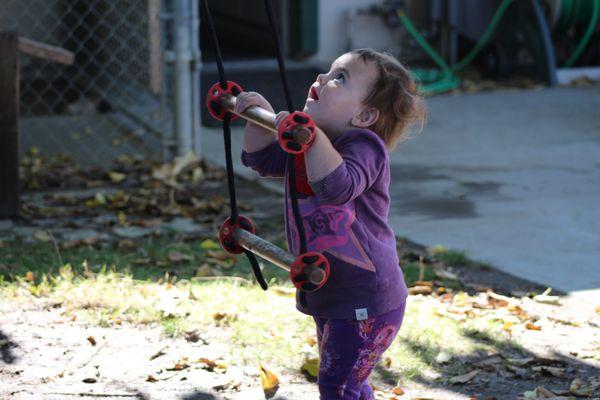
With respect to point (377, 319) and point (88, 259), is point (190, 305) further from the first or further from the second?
point (377, 319)

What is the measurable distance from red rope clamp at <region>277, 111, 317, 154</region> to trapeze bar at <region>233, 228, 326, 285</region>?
28 cm

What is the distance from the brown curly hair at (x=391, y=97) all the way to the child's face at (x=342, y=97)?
0.07ft

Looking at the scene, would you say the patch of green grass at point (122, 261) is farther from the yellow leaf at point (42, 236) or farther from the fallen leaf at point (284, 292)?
the fallen leaf at point (284, 292)

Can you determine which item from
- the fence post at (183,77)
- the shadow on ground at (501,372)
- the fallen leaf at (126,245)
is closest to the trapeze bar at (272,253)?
the shadow on ground at (501,372)

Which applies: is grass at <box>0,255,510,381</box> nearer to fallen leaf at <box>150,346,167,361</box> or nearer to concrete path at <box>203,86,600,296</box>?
fallen leaf at <box>150,346,167,361</box>

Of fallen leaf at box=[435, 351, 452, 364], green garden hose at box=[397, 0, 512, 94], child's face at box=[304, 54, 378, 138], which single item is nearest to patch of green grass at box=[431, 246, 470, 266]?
fallen leaf at box=[435, 351, 452, 364]

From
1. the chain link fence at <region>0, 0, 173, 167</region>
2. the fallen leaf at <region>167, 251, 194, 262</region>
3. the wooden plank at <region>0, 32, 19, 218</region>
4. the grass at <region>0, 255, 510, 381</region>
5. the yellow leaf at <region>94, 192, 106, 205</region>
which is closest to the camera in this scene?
the grass at <region>0, 255, 510, 381</region>

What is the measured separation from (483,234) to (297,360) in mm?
2140

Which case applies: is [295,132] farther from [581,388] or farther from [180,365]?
[581,388]

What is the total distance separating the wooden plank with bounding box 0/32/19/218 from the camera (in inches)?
223

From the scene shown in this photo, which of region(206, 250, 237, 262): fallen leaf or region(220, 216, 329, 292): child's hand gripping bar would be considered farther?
region(206, 250, 237, 262): fallen leaf

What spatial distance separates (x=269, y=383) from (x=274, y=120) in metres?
1.23

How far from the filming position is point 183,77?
7.12m

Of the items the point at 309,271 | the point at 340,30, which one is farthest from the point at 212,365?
the point at 340,30
